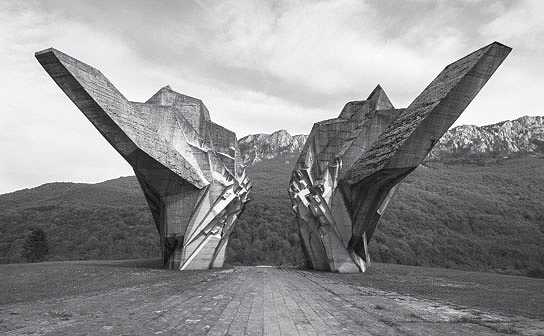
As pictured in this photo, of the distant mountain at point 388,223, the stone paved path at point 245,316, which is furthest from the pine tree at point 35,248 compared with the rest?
the stone paved path at point 245,316

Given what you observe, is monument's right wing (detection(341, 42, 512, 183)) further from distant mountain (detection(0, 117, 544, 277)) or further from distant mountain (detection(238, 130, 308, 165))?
distant mountain (detection(238, 130, 308, 165))

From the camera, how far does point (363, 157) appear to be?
16719 millimetres

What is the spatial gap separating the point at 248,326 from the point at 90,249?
32725mm

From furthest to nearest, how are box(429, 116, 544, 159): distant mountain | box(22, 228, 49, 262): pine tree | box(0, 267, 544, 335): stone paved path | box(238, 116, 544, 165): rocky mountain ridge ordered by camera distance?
1. box(238, 116, 544, 165): rocky mountain ridge
2. box(429, 116, 544, 159): distant mountain
3. box(22, 228, 49, 262): pine tree
4. box(0, 267, 544, 335): stone paved path

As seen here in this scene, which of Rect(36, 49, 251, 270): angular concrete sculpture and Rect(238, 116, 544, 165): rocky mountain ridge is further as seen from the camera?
Rect(238, 116, 544, 165): rocky mountain ridge

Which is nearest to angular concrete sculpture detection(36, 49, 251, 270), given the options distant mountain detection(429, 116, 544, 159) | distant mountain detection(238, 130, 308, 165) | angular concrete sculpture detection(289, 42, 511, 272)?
angular concrete sculpture detection(289, 42, 511, 272)

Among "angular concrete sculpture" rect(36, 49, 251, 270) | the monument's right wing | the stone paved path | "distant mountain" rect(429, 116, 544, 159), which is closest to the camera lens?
the stone paved path

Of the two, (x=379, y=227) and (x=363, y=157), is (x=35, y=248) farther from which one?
(x=379, y=227)

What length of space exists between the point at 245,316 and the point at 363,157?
11.5 meters

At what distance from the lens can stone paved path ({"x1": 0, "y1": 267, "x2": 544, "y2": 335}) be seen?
544 centimetres

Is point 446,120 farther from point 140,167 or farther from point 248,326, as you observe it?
point 140,167

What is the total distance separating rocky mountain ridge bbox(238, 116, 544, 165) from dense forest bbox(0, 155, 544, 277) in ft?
105

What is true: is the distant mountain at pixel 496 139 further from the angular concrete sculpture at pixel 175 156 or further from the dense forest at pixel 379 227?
the angular concrete sculpture at pixel 175 156

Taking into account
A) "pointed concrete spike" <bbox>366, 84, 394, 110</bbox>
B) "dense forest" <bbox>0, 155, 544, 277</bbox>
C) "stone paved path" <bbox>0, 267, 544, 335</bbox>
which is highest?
"pointed concrete spike" <bbox>366, 84, 394, 110</bbox>
